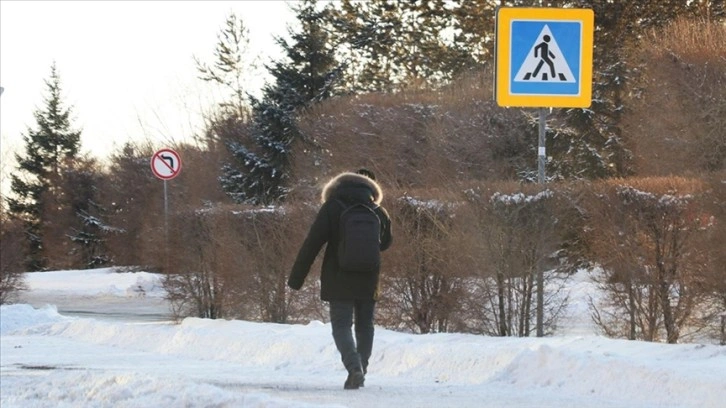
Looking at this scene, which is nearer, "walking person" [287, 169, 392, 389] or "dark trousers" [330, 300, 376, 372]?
"walking person" [287, 169, 392, 389]

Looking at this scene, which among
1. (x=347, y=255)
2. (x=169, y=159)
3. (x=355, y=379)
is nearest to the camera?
(x=347, y=255)

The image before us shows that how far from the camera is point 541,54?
1259cm

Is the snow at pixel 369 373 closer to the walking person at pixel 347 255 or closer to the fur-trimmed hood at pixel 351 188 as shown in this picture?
the walking person at pixel 347 255

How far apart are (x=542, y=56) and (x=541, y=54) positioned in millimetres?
24

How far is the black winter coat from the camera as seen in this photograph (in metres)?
9.60

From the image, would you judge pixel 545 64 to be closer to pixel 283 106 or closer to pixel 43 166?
pixel 283 106

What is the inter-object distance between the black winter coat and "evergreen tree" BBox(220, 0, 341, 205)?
28759 millimetres

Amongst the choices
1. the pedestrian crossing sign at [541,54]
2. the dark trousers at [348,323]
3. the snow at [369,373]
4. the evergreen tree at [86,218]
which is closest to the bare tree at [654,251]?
the snow at [369,373]

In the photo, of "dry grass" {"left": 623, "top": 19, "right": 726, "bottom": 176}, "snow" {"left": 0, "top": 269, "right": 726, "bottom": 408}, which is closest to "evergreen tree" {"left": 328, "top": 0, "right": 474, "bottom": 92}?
"dry grass" {"left": 623, "top": 19, "right": 726, "bottom": 176}

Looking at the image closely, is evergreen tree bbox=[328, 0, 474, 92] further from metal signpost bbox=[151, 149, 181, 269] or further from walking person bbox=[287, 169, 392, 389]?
walking person bbox=[287, 169, 392, 389]

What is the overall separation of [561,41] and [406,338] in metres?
3.41

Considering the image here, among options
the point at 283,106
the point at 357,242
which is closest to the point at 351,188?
the point at 357,242

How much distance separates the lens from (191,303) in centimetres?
1864

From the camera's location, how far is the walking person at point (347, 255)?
9492mm
